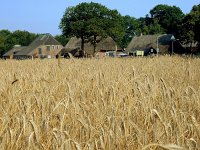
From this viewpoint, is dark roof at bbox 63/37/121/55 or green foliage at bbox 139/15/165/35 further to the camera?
green foliage at bbox 139/15/165/35

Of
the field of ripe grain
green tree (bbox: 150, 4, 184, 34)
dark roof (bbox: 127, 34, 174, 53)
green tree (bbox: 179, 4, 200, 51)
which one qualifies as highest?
green tree (bbox: 150, 4, 184, 34)

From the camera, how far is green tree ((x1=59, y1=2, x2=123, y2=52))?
59.2 metres

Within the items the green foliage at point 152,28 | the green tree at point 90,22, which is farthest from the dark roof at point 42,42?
→ the green foliage at point 152,28

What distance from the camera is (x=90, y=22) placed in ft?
195

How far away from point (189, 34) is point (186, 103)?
169ft

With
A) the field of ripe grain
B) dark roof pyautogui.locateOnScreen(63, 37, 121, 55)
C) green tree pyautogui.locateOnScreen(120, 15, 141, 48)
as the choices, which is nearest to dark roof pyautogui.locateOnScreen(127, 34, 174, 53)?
dark roof pyautogui.locateOnScreen(63, 37, 121, 55)

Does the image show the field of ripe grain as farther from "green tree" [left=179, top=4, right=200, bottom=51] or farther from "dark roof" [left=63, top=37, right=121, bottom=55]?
"dark roof" [left=63, top=37, right=121, bottom=55]

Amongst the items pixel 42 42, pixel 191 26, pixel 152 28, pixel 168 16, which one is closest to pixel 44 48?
pixel 42 42

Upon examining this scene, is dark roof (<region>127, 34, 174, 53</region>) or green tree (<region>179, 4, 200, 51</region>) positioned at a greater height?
green tree (<region>179, 4, 200, 51</region>)

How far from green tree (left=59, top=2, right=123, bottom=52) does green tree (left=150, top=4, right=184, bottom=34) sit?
137 ft

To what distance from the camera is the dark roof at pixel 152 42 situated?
70125mm

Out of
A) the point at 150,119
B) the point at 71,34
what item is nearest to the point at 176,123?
the point at 150,119

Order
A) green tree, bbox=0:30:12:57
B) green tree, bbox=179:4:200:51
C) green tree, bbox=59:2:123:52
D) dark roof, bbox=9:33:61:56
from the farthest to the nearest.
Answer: green tree, bbox=0:30:12:57 < dark roof, bbox=9:33:61:56 < green tree, bbox=59:2:123:52 < green tree, bbox=179:4:200:51

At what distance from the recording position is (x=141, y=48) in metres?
74.6
